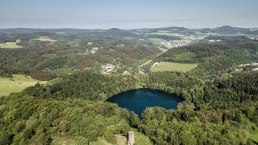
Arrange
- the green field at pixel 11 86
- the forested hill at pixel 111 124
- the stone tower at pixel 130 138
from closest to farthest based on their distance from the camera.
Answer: the stone tower at pixel 130 138, the forested hill at pixel 111 124, the green field at pixel 11 86

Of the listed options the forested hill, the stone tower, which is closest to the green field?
the forested hill

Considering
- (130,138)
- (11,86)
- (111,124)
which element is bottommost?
(11,86)

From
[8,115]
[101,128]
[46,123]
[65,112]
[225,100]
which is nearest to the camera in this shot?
[101,128]

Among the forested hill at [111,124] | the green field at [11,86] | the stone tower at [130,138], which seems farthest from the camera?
the green field at [11,86]

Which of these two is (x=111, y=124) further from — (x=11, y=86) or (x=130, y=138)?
(x=11, y=86)

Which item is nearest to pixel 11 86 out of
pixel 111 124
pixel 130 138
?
pixel 111 124

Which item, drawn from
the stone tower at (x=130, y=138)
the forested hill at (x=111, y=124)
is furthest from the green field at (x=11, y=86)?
→ the stone tower at (x=130, y=138)

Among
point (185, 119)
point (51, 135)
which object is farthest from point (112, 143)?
point (185, 119)

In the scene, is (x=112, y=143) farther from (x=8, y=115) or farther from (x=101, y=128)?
(x=8, y=115)

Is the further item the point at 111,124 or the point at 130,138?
the point at 111,124

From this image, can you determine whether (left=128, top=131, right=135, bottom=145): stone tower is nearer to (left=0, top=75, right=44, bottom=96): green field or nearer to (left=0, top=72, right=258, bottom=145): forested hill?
(left=0, top=72, right=258, bottom=145): forested hill

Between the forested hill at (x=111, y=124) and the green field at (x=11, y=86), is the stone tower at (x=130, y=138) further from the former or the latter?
the green field at (x=11, y=86)
